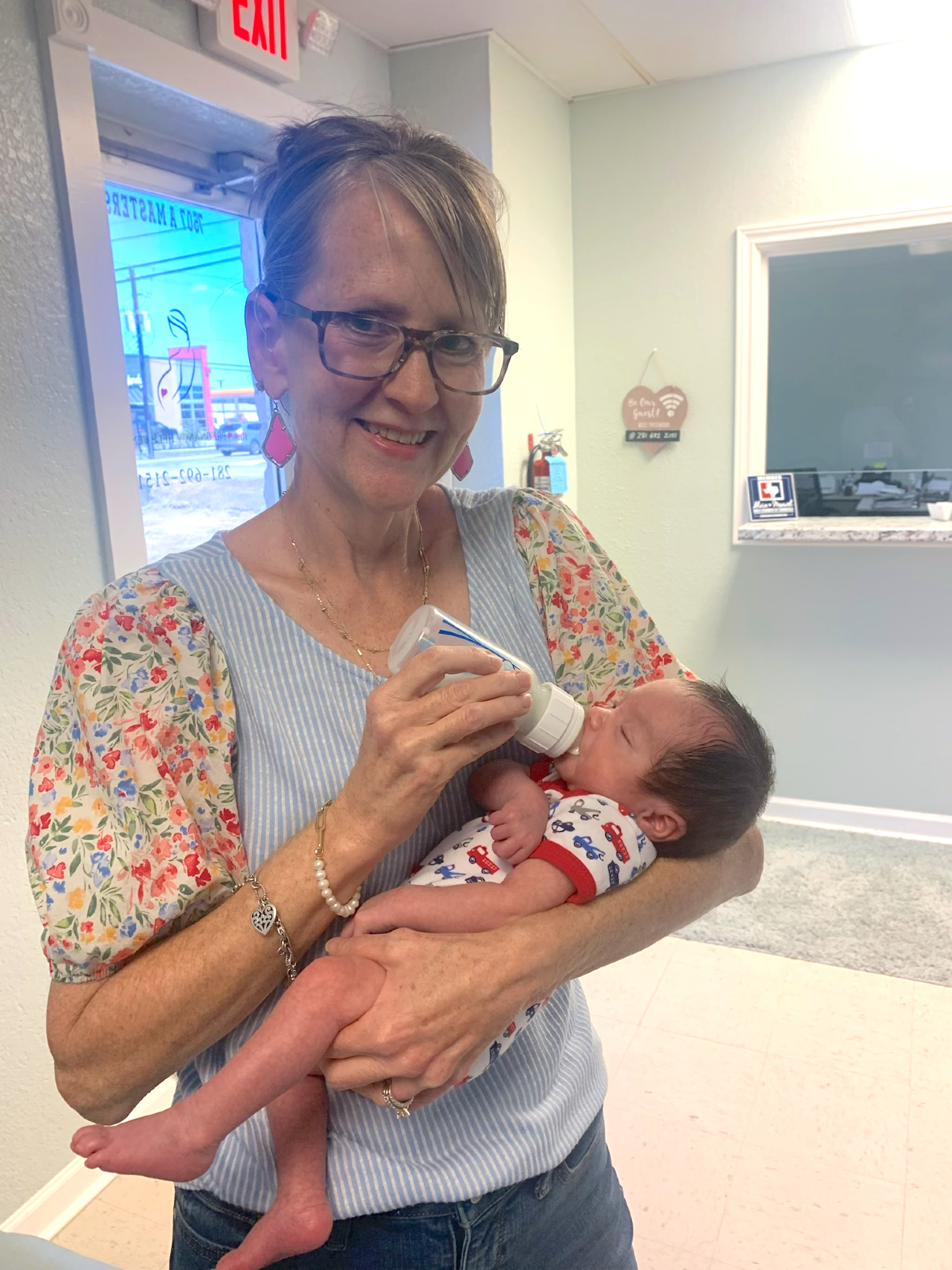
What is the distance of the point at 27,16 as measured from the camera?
171 cm

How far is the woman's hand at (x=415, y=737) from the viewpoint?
756mm

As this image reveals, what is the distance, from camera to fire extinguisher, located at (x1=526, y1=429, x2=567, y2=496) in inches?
133

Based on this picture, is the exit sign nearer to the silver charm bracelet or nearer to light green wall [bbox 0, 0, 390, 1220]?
light green wall [bbox 0, 0, 390, 1220]

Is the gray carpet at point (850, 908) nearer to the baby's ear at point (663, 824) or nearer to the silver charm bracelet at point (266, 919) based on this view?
the baby's ear at point (663, 824)

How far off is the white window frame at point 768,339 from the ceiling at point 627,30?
1.82 feet

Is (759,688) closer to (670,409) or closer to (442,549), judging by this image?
(670,409)

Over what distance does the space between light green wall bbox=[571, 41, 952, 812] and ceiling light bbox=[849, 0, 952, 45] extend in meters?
0.08

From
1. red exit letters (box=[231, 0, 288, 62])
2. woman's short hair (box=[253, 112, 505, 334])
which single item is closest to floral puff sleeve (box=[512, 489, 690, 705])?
woman's short hair (box=[253, 112, 505, 334])

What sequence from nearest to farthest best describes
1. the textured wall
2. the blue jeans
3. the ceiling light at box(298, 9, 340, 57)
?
1. the blue jeans
2. the textured wall
3. the ceiling light at box(298, 9, 340, 57)

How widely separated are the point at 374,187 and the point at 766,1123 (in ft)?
7.12

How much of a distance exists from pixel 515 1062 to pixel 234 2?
2.36 meters

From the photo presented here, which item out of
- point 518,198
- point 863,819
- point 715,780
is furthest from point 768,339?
point 715,780

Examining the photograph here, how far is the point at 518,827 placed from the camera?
3.03 feet

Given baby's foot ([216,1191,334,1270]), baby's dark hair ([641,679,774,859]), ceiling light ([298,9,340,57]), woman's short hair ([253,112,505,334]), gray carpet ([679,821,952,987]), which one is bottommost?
gray carpet ([679,821,952,987])
